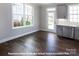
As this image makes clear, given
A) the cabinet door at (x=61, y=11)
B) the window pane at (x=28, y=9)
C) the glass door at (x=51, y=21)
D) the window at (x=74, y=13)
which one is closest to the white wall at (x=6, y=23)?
the window pane at (x=28, y=9)

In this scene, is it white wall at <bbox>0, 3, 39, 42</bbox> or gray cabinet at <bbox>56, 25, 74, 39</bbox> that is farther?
gray cabinet at <bbox>56, 25, 74, 39</bbox>

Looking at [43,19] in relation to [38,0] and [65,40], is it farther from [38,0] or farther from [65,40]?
[65,40]

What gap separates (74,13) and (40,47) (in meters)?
0.53

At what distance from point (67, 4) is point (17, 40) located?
2.22 ft

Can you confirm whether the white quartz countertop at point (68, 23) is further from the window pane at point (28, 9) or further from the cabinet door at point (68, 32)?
the window pane at point (28, 9)

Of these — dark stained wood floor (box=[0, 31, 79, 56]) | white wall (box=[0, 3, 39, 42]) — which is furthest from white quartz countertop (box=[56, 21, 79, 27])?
white wall (box=[0, 3, 39, 42])

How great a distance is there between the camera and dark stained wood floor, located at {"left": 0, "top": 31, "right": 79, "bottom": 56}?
3.98ft

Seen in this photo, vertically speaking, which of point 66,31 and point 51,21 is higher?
point 51,21

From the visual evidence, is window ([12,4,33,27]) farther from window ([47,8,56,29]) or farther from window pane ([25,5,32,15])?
window ([47,8,56,29])

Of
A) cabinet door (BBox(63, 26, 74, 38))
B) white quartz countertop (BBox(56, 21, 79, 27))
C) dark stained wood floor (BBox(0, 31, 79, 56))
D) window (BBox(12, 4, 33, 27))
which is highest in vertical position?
window (BBox(12, 4, 33, 27))

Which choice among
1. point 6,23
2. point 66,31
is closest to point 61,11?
point 66,31

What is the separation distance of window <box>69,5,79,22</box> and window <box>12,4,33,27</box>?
0.44 meters

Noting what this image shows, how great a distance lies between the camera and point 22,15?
1226mm

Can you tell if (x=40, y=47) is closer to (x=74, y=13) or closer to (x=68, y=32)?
(x=68, y=32)
